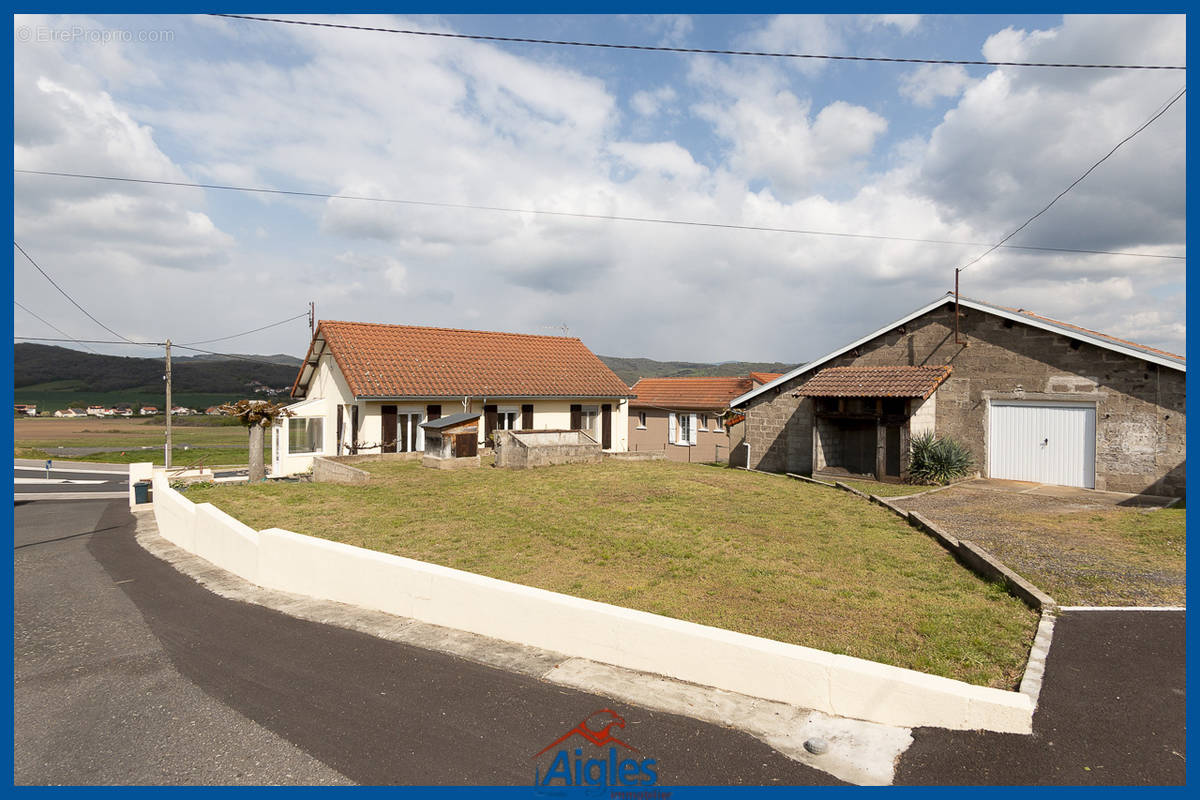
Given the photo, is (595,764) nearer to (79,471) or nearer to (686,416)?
(686,416)

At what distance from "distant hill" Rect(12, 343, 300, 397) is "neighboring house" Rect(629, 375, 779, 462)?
8983cm

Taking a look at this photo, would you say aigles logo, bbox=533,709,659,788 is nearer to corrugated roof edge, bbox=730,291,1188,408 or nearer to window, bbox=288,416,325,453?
corrugated roof edge, bbox=730,291,1188,408

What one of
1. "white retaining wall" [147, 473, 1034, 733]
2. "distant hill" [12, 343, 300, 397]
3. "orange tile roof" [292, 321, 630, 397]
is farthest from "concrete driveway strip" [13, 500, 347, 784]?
"distant hill" [12, 343, 300, 397]

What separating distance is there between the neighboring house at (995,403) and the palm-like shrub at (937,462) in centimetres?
30

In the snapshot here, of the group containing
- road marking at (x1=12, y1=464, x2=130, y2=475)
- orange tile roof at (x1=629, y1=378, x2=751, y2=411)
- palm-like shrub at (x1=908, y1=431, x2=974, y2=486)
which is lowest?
road marking at (x1=12, y1=464, x2=130, y2=475)

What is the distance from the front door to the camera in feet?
80.9

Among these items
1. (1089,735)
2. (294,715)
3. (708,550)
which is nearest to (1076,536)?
(708,550)

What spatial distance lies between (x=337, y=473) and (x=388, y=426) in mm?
6644

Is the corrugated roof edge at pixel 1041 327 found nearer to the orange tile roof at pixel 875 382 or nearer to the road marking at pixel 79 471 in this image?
the orange tile roof at pixel 875 382

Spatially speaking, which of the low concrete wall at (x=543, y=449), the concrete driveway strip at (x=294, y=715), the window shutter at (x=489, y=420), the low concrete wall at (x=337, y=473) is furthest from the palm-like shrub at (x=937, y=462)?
the window shutter at (x=489, y=420)

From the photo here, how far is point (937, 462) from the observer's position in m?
17.0

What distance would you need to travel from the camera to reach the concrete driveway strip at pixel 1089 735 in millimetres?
3939

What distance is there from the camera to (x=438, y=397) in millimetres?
26047

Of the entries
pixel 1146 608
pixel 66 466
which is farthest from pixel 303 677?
pixel 66 466
